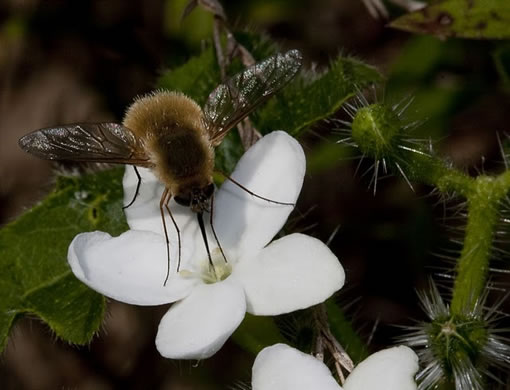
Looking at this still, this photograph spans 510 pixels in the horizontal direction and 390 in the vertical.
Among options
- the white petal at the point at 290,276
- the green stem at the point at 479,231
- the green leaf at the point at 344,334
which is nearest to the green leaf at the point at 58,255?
the white petal at the point at 290,276

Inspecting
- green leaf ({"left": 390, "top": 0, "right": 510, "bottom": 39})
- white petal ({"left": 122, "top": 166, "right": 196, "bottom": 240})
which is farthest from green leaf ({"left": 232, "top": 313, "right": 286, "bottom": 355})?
green leaf ({"left": 390, "top": 0, "right": 510, "bottom": 39})

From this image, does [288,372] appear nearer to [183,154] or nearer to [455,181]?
[183,154]

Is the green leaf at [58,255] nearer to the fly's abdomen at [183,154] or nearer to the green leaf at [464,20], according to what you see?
the fly's abdomen at [183,154]

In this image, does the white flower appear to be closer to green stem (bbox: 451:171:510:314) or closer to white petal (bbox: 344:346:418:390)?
white petal (bbox: 344:346:418:390)

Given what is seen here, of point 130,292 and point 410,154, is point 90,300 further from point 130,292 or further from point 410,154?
point 410,154

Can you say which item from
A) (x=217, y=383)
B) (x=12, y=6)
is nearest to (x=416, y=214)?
(x=217, y=383)
